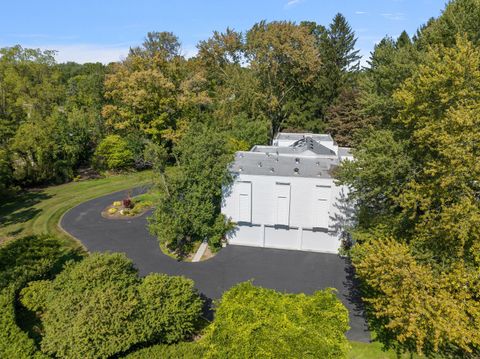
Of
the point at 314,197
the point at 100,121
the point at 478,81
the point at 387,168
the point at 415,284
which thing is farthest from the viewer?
the point at 100,121

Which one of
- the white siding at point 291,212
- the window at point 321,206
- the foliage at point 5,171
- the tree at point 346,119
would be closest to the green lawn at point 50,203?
the foliage at point 5,171

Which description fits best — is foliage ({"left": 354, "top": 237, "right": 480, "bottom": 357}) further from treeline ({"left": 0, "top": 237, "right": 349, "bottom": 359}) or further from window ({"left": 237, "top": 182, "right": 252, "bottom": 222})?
window ({"left": 237, "top": 182, "right": 252, "bottom": 222})

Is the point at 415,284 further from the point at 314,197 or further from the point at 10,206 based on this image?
the point at 10,206

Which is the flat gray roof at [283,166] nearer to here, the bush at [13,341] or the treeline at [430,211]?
the treeline at [430,211]

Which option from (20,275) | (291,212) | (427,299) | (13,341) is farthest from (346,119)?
(13,341)

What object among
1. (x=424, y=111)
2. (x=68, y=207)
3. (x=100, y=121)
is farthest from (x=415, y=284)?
(x=100, y=121)

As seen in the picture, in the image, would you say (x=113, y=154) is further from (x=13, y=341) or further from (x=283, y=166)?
(x=13, y=341)

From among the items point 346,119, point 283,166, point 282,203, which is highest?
point 346,119
